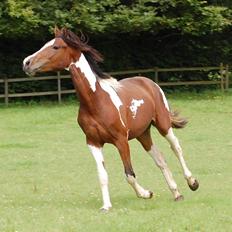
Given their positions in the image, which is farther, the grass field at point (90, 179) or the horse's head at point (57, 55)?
the horse's head at point (57, 55)

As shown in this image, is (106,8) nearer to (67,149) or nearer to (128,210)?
(67,149)

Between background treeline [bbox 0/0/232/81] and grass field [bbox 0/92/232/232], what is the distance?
3141mm

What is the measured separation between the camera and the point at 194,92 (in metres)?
31.0

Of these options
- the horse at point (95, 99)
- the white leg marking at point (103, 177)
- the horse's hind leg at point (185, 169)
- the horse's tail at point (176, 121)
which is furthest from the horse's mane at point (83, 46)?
the horse's tail at point (176, 121)

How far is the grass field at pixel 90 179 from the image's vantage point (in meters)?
8.59

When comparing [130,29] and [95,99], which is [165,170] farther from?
[130,29]

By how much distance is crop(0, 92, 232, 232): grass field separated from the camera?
8594 mm

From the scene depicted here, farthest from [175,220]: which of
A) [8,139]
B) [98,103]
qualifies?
[8,139]

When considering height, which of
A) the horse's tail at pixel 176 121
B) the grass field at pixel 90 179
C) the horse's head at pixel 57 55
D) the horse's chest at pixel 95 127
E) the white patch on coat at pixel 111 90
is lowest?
the grass field at pixel 90 179

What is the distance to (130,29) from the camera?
27.7m

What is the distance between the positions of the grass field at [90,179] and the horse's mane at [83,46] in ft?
6.66

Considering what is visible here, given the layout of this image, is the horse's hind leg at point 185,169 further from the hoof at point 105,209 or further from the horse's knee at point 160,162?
the hoof at point 105,209

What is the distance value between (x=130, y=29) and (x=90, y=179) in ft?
48.3

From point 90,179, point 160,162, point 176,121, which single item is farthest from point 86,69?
point 90,179
